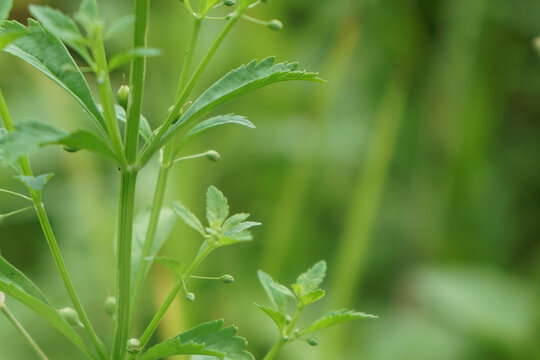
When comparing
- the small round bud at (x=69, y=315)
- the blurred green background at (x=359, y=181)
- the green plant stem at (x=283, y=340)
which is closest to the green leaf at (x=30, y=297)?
the small round bud at (x=69, y=315)

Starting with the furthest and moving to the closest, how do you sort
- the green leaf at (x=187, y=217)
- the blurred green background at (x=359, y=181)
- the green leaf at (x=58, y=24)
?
the blurred green background at (x=359, y=181)
the green leaf at (x=187, y=217)
the green leaf at (x=58, y=24)

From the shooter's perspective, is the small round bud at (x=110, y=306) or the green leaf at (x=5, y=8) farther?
the small round bud at (x=110, y=306)

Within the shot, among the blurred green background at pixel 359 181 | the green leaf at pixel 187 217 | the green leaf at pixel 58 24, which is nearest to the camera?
the green leaf at pixel 58 24

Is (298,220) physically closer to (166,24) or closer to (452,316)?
(452,316)

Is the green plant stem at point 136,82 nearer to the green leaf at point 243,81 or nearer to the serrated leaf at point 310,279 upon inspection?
the green leaf at point 243,81

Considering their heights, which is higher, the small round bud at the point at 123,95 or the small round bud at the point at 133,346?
the small round bud at the point at 123,95

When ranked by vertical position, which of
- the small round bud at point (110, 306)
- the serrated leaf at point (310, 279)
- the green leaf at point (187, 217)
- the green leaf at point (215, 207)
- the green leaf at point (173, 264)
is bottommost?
the small round bud at point (110, 306)

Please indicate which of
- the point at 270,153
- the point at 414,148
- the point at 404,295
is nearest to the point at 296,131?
the point at 270,153

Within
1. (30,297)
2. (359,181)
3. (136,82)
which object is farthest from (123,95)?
(359,181)
